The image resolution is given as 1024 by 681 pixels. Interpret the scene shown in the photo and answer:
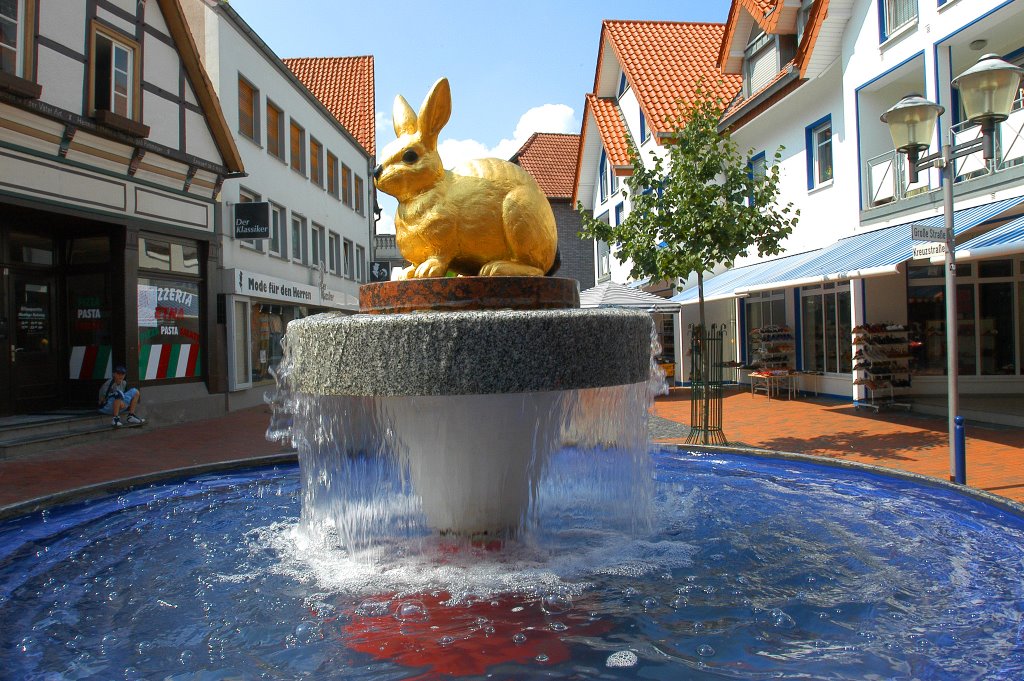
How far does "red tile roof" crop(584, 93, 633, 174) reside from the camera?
25781 millimetres

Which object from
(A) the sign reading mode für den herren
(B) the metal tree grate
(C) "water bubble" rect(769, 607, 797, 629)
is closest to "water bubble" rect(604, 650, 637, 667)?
(C) "water bubble" rect(769, 607, 797, 629)

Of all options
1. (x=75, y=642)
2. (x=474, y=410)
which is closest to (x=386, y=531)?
(x=474, y=410)

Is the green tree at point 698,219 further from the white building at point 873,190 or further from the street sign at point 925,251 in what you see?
the white building at point 873,190

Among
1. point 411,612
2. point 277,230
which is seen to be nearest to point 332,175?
point 277,230

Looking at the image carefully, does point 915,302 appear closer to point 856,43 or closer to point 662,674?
point 856,43

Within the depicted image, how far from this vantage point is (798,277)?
41.2ft

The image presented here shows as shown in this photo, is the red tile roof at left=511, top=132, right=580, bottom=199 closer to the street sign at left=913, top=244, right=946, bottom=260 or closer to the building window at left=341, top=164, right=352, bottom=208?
the building window at left=341, top=164, right=352, bottom=208

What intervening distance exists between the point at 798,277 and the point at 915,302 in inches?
135

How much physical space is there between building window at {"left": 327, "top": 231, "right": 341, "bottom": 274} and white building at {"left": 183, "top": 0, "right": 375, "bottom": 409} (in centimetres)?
4

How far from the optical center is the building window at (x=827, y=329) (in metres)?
15.1

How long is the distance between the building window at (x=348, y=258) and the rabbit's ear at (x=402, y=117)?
77.3 ft

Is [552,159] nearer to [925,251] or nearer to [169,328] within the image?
[169,328]

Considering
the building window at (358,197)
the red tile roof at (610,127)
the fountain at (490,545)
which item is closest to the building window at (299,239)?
Result: the building window at (358,197)

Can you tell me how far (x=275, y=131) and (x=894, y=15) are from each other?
15959mm
